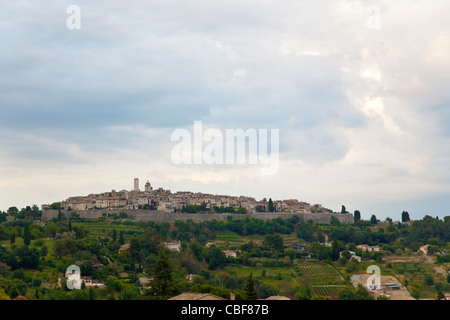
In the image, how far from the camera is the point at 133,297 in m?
40.3

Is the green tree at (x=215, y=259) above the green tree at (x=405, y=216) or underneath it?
underneath

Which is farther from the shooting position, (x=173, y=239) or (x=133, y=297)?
(x=173, y=239)

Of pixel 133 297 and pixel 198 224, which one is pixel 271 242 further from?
pixel 133 297

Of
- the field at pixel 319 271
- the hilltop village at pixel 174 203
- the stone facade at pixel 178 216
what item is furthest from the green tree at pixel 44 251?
the hilltop village at pixel 174 203

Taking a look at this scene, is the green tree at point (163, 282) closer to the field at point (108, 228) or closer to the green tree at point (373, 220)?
the field at point (108, 228)

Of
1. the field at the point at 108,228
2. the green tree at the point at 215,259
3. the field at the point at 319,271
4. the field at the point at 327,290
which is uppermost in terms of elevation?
the field at the point at 108,228

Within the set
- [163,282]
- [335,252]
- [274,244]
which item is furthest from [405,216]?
[163,282]

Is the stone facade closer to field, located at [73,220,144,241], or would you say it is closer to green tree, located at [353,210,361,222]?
green tree, located at [353,210,361,222]

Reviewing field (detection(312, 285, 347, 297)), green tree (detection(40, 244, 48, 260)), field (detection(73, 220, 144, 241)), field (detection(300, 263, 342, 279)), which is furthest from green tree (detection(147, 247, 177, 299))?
field (detection(73, 220, 144, 241))

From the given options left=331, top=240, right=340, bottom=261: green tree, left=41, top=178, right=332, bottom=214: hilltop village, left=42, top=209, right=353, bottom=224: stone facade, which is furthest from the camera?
left=41, top=178, right=332, bottom=214: hilltop village

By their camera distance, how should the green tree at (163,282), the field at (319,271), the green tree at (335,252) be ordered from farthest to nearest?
the green tree at (335,252) < the field at (319,271) < the green tree at (163,282)
